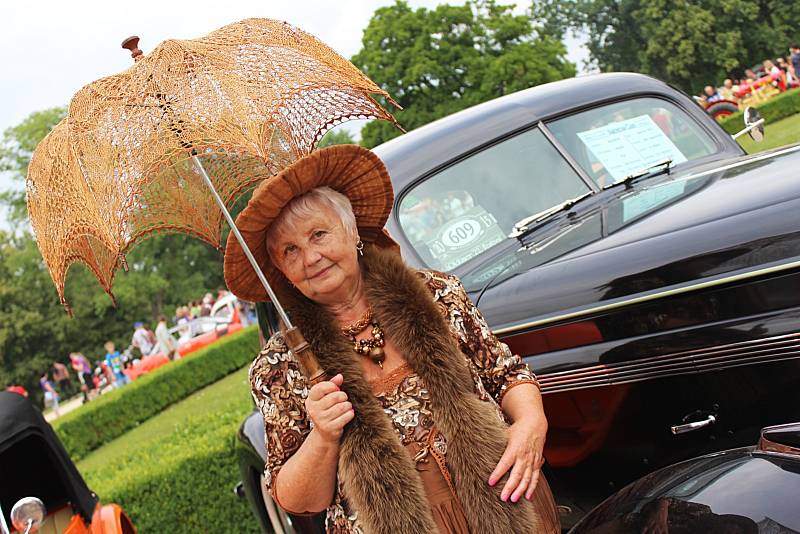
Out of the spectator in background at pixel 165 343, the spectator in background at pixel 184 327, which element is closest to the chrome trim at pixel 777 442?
the spectator in background at pixel 165 343

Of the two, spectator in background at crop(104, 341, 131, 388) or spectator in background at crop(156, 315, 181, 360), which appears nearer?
spectator in background at crop(156, 315, 181, 360)

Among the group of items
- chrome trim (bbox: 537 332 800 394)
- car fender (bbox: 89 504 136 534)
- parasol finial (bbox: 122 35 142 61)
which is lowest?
car fender (bbox: 89 504 136 534)

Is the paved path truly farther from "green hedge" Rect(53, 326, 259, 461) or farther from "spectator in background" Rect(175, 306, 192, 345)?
"green hedge" Rect(53, 326, 259, 461)

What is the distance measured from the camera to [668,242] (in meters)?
2.62

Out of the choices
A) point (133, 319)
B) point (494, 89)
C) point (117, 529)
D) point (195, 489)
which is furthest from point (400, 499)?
point (133, 319)

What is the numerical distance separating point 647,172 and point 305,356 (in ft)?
7.13

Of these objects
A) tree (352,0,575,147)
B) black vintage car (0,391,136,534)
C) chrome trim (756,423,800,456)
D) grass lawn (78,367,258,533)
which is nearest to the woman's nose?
chrome trim (756,423,800,456)

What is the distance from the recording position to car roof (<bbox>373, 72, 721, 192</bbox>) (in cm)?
382

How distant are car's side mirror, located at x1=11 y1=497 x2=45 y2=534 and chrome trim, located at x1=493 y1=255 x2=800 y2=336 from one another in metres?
1.75

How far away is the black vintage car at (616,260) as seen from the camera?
2443mm

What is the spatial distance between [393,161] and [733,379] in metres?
1.90

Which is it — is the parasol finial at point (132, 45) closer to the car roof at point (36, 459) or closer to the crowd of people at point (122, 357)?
the car roof at point (36, 459)

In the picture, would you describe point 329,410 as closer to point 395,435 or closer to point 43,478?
point 395,435

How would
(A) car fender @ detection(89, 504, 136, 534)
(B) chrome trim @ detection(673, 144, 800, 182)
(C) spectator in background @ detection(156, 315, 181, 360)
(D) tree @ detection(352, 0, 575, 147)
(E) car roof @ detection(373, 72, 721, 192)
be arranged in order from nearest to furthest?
(B) chrome trim @ detection(673, 144, 800, 182), (E) car roof @ detection(373, 72, 721, 192), (A) car fender @ detection(89, 504, 136, 534), (C) spectator in background @ detection(156, 315, 181, 360), (D) tree @ detection(352, 0, 575, 147)
